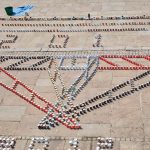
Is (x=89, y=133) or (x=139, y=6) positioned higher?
(x=89, y=133)

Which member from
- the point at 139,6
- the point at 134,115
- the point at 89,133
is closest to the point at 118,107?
the point at 134,115

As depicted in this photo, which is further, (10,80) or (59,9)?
(59,9)

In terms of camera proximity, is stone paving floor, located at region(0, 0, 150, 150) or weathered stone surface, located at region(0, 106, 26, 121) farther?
weathered stone surface, located at region(0, 106, 26, 121)

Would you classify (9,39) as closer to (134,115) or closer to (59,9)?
(59,9)

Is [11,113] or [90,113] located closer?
[90,113]

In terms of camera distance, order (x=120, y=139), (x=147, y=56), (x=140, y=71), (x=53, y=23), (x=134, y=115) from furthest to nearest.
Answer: (x=53, y=23)
(x=147, y=56)
(x=140, y=71)
(x=134, y=115)
(x=120, y=139)

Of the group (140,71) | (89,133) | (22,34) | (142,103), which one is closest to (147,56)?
(140,71)

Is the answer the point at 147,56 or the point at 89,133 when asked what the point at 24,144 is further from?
the point at 147,56

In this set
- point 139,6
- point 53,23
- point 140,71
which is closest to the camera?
point 140,71

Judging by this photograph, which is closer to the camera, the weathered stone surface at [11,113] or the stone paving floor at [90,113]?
the stone paving floor at [90,113]
